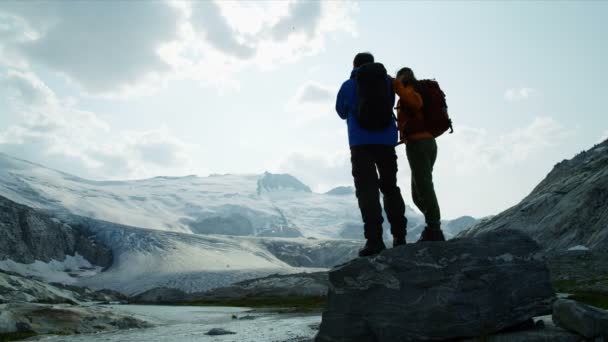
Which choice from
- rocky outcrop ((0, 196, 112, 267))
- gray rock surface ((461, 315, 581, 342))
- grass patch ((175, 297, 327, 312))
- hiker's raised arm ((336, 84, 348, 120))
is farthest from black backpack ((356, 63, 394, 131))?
rocky outcrop ((0, 196, 112, 267))

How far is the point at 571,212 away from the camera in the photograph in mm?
62125

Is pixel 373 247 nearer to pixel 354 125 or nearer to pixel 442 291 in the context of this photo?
pixel 442 291

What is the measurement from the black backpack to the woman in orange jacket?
0.35 meters

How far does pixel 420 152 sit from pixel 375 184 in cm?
107

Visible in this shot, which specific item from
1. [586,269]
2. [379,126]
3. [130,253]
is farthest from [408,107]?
[130,253]

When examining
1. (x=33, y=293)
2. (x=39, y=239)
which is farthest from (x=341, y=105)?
(x=39, y=239)

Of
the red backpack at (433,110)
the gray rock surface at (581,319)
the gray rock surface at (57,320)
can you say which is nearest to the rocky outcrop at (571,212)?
the gray rock surface at (57,320)

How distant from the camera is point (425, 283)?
29.4 feet

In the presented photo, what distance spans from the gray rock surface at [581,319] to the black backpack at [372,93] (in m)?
4.38

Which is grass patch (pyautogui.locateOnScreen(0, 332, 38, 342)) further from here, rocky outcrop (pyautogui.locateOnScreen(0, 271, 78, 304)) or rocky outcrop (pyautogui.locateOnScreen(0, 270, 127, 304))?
rocky outcrop (pyautogui.locateOnScreen(0, 271, 78, 304))

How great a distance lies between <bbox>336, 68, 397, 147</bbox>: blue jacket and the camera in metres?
10.0

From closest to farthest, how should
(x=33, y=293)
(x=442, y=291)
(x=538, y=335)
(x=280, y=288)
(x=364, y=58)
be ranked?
(x=538, y=335)
(x=442, y=291)
(x=364, y=58)
(x=33, y=293)
(x=280, y=288)

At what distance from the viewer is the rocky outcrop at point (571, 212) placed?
5800 centimetres

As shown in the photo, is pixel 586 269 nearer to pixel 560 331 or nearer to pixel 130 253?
pixel 560 331
